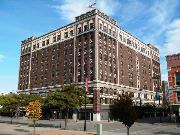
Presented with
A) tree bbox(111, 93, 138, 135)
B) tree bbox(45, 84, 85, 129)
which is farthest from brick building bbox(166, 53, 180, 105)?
tree bbox(111, 93, 138, 135)

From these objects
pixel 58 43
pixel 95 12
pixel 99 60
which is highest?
pixel 95 12

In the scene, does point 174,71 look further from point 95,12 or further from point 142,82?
point 142,82

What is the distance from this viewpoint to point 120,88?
8606cm

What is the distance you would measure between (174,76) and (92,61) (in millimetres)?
33965

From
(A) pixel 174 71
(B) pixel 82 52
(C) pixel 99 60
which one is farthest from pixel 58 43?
(A) pixel 174 71

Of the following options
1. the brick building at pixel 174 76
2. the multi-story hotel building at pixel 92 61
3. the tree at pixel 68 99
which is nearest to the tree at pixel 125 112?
the tree at pixel 68 99

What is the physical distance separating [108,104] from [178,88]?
35021 millimetres

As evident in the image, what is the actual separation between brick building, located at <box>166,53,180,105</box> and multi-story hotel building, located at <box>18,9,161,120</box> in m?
30.3

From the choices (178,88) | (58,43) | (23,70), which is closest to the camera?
(178,88)

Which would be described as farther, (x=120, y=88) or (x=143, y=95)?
(x=143, y=95)

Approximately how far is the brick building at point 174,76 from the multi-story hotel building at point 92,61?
99.6ft

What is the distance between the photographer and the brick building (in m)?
46.8

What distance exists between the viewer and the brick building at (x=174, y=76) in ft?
153

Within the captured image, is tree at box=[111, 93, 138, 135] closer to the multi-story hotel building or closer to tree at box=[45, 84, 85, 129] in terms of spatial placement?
tree at box=[45, 84, 85, 129]
